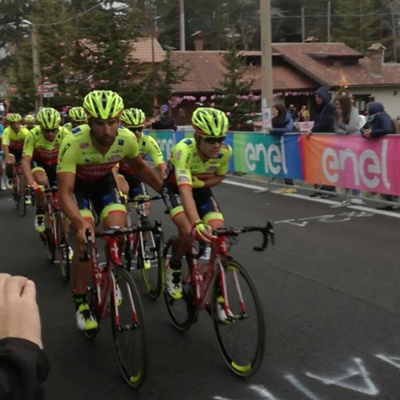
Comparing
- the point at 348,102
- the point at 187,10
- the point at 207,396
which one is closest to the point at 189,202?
the point at 207,396

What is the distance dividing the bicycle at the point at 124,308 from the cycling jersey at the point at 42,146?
4.29m

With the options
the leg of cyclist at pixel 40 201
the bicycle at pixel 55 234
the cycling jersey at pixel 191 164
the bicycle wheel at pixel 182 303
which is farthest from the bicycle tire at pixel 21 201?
the cycling jersey at pixel 191 164

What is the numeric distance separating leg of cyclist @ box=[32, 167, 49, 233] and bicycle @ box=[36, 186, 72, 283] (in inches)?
3.5

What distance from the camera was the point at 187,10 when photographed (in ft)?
251

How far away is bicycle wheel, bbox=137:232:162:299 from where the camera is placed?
228 inches

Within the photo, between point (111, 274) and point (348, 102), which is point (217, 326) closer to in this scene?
point (111, 274)

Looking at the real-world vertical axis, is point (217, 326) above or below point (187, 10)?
below

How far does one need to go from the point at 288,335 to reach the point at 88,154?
2184mm

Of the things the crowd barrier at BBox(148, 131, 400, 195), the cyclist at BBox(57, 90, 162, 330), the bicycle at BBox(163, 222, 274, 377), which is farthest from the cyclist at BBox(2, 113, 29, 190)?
the bicycle at BBox(163, 222, 274, 377)

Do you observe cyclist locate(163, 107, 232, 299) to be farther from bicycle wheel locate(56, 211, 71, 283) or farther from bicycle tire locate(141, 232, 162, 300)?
bicycle wheel locate(56, 211, 71, 283)

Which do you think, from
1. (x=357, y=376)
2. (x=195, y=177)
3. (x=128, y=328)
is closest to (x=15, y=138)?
(x=195, y=177)

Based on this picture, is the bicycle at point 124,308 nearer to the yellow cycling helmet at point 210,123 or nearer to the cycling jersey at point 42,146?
the yellow cycling helmet at point 210,123

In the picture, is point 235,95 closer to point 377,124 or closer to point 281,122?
point 281,122

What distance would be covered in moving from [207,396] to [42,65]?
123 ft
